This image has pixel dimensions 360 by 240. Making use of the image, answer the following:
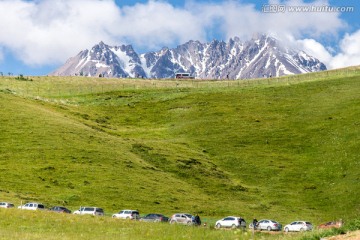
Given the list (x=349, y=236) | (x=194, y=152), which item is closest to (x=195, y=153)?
(x=194, y=152)

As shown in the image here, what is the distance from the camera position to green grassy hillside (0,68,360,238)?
295 ft

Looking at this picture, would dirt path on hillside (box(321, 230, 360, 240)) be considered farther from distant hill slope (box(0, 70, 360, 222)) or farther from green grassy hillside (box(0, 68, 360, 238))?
distant hill slope (box(0, 70, 360, 222))

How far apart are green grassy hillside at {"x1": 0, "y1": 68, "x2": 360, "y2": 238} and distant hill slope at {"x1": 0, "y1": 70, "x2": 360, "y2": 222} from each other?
0.77 ft

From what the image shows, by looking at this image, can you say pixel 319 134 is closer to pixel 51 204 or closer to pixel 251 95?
pixel 251 95

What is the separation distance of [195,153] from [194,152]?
853 millimetres

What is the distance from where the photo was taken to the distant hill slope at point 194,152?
90.2 metres

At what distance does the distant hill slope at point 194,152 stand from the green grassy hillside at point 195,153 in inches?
9.2

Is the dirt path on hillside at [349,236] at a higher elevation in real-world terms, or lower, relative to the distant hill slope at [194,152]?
lower

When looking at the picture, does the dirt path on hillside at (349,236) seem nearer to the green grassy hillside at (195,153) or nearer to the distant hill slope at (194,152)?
the green grassy hillside at (195,153)

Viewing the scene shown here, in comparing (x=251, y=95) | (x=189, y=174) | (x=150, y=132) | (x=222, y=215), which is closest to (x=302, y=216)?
(x=222, y=215)

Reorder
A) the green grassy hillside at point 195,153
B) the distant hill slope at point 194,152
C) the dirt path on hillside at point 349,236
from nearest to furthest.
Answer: the dirt path on hillside at point 349,236, the green grassy hillside at point 195,153, the distant hill slope at point 194,152

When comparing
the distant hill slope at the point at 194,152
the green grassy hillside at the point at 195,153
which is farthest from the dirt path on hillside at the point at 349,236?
the distant hill slope at the point at 194,152

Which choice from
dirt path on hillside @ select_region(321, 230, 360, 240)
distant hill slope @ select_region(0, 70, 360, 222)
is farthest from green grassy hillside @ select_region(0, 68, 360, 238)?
dirt path on hillside @ select_region(321, 230, 360, 240)

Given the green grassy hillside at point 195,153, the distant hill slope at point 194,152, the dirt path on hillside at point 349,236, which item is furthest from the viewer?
the distant hill slope at point 194,152
